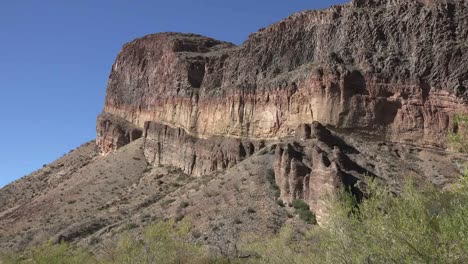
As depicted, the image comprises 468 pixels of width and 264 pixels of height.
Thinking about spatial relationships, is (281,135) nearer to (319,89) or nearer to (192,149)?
(319,89)

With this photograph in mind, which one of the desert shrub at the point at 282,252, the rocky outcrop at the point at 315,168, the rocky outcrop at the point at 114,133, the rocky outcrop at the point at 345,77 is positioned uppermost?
the rocky outcrop at the point at 345,77

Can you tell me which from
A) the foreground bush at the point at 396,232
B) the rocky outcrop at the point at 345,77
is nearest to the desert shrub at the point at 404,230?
the foreground bush at the point at 396,232

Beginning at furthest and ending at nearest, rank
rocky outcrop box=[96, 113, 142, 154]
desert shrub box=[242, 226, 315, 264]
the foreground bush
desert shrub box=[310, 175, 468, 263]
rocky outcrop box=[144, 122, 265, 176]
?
rocky outcrop box=[96, 113, 142, 154] → rocky outcrop box=[144, 122, 265, 176] → desert shrub box=[242, 226, 315, 264] → the foreground bush → desert shrub box=[310, 175, 468, 263]

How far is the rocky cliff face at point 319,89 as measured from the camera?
47719 mm

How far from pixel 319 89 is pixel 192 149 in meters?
22.0

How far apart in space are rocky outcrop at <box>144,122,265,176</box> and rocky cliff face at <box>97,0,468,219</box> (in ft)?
0.55

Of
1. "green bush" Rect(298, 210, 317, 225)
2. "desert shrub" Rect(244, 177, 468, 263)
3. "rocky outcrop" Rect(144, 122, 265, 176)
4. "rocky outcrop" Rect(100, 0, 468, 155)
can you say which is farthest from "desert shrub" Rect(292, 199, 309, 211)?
"rocky outcrop" Rect(144, 122, 265, 176)

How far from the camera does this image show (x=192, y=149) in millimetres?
68562

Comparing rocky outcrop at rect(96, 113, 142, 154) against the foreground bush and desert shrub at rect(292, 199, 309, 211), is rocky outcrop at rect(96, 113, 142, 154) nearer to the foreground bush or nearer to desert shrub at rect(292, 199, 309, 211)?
desert shrub at rect(292, 199, 309, 211)

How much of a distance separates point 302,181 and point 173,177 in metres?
30.7

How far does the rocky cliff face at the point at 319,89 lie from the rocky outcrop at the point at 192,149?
0.55 ft

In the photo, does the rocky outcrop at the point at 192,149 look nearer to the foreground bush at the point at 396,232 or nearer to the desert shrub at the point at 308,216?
the desert shrub at the point at 308,216

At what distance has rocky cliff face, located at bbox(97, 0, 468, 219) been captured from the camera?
157ft

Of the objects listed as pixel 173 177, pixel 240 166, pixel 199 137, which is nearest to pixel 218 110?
pixel 199 137
